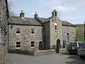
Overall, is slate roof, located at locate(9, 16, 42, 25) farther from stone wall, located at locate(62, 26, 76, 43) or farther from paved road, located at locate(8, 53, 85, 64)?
paved road, located at locate(8, 53, 85, 64)

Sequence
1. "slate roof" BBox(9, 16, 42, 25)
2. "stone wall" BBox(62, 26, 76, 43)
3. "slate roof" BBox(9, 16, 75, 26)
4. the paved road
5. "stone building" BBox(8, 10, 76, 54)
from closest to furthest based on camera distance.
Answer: the paved road → "stone building" BBox(8, 10, 76, 54) → "slate roof" BBox(9, 16, 42, 25) → "slate roof" BBox(9, 16, 75, 26) → "stone wall" BBox(62, 26, 76, 43)

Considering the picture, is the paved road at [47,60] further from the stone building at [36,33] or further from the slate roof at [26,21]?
the slate roof at [26,21]

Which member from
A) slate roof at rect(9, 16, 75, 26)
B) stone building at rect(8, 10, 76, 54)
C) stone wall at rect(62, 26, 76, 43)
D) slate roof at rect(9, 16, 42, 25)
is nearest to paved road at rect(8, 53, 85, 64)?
stone building at rect(8, 10, 76, 54)

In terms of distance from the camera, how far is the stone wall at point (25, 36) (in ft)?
141

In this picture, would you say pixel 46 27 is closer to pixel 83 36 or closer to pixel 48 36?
pixel 48 36

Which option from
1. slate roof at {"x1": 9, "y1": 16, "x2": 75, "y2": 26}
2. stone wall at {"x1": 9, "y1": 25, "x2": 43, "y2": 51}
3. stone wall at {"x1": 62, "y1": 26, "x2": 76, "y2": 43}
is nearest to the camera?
stone wall at {"x1": 9, "y1": 25, "x2": 43, "y2": 51}

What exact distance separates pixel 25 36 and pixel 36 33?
279 centimetres

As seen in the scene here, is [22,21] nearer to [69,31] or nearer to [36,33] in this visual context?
[36,33]

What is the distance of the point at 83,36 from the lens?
61.6 metres

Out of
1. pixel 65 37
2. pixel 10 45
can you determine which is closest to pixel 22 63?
pixel 10 45

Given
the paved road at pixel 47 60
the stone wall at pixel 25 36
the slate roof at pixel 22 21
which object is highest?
the slate roof at pixel 22 21

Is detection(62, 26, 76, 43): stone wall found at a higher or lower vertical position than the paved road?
higher

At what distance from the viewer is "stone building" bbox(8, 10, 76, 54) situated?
1715 inches

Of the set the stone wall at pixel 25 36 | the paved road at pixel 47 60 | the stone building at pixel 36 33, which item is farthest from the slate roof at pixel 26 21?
the paved road at pixel 47 60
